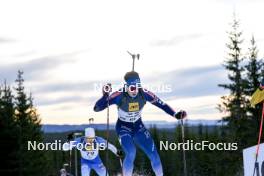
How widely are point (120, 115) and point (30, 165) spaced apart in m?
31.3

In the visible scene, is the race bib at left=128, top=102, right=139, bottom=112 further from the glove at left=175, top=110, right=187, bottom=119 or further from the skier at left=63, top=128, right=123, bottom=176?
the skier at left=63, top=128, right=123, bottom=176

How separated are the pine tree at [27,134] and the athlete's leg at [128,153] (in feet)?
85.6

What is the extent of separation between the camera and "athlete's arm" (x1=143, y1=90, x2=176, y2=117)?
12602mm

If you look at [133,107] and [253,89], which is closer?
[133,107]

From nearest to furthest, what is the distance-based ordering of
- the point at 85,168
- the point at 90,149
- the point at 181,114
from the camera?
the point at 181,114
the point at 90,149
the point at 85,168

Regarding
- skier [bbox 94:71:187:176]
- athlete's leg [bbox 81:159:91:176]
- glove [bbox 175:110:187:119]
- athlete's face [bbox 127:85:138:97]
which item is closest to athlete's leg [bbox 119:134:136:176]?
skier [bbox 94:71:187:176]

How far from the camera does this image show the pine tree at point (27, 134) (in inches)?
1580

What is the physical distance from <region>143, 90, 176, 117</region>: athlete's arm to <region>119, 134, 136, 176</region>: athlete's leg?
84 centimetres

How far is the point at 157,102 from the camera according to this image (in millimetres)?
12711

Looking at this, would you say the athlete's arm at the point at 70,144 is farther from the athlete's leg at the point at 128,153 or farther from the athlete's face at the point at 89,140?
the athlete's leg at the point at 128,153

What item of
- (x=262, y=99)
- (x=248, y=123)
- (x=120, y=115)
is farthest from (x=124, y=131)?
(x=248, y=123)

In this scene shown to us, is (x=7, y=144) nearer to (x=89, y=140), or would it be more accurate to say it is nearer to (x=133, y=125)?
(x=89, y=140)

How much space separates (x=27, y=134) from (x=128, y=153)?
29555 mm

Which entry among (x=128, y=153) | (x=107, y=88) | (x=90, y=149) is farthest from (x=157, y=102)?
(x=90, y=149)
